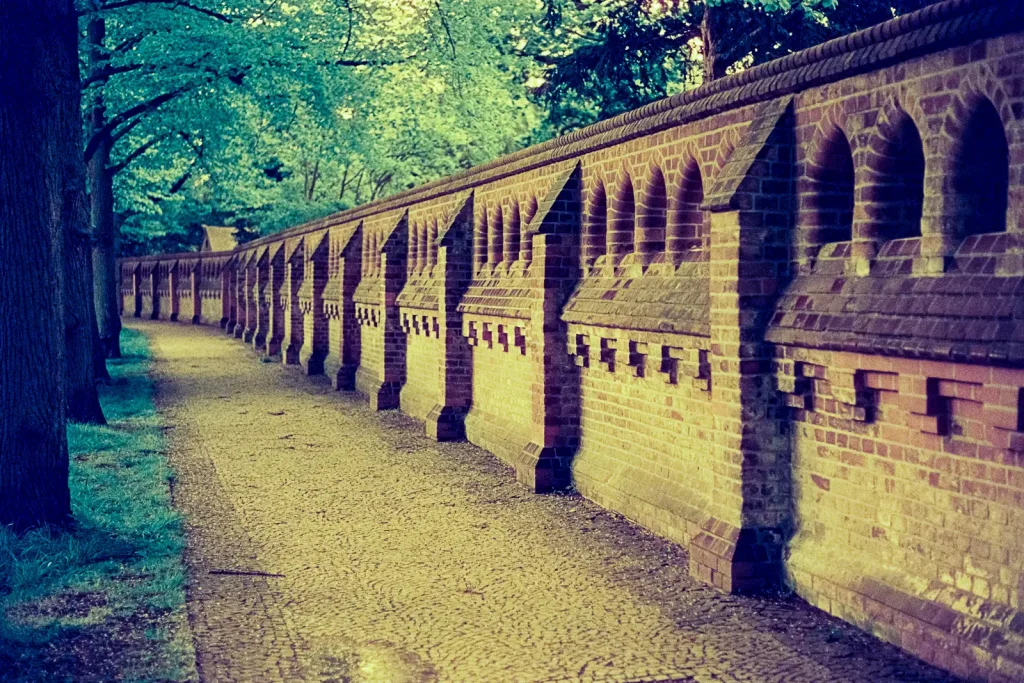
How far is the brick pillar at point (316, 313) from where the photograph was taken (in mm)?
22125

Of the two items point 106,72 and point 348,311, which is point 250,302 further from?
point 106,72

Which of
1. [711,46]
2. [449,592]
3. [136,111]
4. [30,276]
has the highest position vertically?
[711,46]

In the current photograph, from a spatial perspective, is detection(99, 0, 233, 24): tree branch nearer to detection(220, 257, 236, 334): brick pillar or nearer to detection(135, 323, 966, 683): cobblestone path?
detection(135, 323, 966, 683): cobblestone path

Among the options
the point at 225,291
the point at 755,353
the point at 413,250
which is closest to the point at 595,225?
the point at 755,353

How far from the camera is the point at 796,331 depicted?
622 centimetres

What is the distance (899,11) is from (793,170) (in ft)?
36.1

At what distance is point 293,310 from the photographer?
24922 millimetres

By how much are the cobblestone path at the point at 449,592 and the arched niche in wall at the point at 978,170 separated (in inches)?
Result: 91.2

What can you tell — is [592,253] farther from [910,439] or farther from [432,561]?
[910,439]

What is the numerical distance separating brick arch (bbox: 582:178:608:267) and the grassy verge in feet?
14.4

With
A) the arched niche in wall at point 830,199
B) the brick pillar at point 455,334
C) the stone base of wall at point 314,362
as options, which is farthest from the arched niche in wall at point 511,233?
the stone base of wall at point 314,362

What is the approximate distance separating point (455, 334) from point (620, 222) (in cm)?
460

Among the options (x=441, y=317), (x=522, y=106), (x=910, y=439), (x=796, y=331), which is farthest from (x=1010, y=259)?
(x=522, y=106)

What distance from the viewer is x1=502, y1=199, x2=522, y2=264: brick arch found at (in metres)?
11.7
